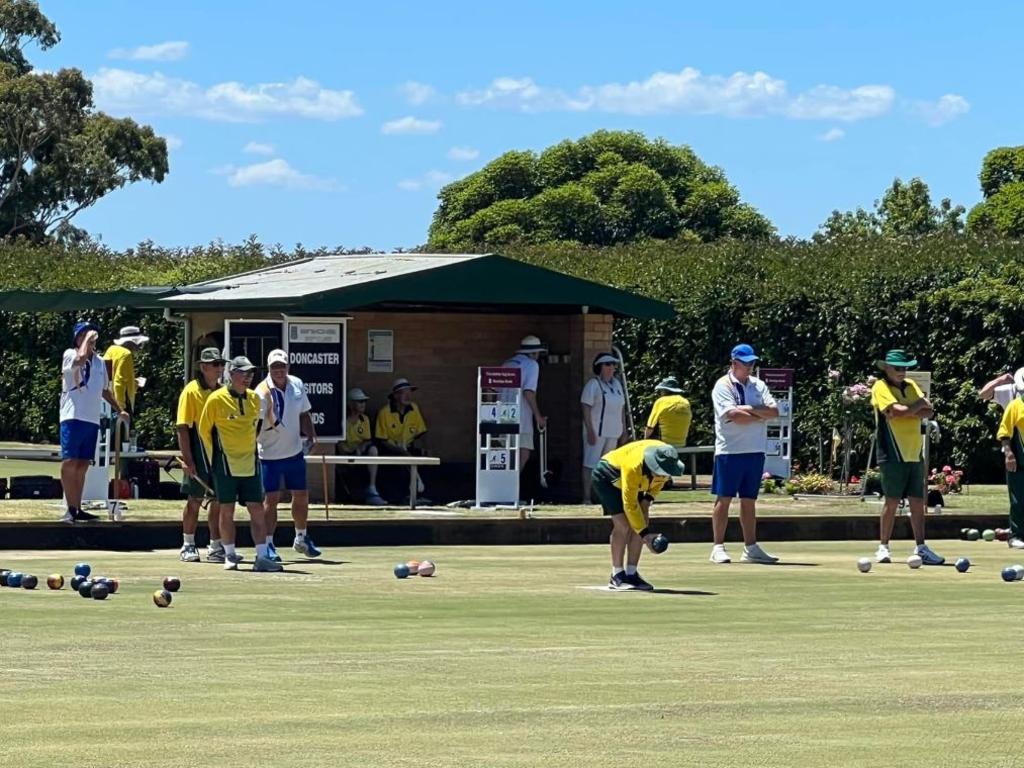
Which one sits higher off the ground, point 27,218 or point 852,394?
point 27,218

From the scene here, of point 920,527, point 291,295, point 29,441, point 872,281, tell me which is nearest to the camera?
point 920,527

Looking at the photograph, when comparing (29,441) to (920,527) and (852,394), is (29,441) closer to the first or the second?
(852,394)

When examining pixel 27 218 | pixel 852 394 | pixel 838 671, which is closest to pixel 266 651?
pixel 838 671

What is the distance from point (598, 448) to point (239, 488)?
722 centimetres

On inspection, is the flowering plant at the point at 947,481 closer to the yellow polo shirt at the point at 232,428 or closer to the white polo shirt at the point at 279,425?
the white polo shirt at the point at 279,425

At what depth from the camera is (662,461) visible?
14.4 m

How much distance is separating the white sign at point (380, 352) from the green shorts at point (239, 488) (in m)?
8.12

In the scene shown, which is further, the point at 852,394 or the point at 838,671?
the point at 852,394

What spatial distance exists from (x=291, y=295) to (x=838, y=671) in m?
12.8

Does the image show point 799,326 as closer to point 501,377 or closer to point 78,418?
point 501,377

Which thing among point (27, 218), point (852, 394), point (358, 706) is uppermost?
point (27, 218)

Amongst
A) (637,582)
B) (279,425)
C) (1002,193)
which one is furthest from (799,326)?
(1002,193)

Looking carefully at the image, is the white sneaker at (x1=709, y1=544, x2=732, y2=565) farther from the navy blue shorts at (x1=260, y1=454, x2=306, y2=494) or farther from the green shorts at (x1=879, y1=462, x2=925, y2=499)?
the navy blue shorts at (x1=260, y1=454, x2=306, y2=494)

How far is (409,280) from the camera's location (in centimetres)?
2320
